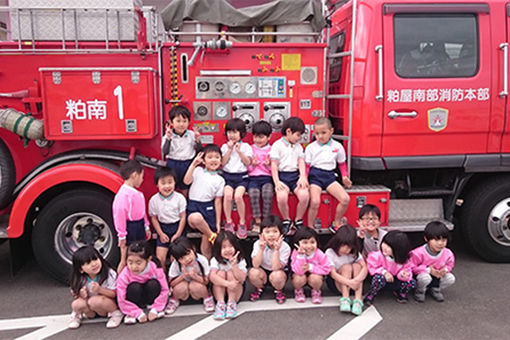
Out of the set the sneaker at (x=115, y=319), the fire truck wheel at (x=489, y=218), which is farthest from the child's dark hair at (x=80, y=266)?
the fire truck wheel at (x=489, y=218)

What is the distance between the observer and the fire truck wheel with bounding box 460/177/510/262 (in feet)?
15.4

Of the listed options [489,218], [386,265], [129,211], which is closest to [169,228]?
[129,211]

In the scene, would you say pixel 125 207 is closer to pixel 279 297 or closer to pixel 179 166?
pixel 179 166

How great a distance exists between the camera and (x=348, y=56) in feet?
15.0

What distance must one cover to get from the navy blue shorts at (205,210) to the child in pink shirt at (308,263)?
90 centimetres

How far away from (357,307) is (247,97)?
2.29m

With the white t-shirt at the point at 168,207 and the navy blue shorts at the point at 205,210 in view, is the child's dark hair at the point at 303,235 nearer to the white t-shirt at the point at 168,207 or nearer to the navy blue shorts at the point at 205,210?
the navy blue shorts at the point at 205,210

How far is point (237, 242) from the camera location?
12.2ft

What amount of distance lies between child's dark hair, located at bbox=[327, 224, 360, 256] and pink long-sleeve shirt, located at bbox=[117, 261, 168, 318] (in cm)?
149

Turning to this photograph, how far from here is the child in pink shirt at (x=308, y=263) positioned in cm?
377

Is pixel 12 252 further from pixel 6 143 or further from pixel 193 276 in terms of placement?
pixel 193 276

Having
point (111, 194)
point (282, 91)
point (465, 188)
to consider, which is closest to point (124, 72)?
point (111, 194)

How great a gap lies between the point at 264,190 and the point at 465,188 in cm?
229

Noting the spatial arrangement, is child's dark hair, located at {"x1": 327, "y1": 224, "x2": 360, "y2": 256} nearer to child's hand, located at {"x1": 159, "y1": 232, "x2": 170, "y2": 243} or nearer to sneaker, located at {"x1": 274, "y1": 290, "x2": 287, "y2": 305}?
sneaker, located at {"x1": 274, "y1": 290, "x2": 287, "y2": 305}
